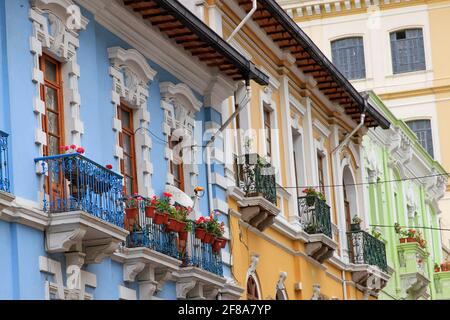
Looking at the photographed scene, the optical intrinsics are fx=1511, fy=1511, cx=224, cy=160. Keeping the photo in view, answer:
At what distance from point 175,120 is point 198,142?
0.98 m

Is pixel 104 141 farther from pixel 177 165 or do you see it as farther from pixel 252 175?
pixel 252 175

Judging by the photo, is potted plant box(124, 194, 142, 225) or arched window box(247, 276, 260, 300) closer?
potted plant box(124, 194, 142, 225)

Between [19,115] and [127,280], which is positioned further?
[127,280]

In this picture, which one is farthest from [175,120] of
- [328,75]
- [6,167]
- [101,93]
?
[328,75]

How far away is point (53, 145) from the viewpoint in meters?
19.8

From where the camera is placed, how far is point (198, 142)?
1006 inches

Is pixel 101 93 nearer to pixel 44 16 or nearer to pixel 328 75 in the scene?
pixel 44 16

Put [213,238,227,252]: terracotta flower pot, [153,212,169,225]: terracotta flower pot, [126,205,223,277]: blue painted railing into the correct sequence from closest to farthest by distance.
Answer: [126,205,223,277]: blue painted railing
[153,212,169,225]: terracotta flower pot
[213,238,227,252]: terracotta flower pot

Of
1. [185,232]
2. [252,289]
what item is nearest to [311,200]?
[252,289]

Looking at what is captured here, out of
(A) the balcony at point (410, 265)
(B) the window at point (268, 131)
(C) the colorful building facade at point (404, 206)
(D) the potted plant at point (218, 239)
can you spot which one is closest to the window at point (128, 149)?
(D) the potted plant at point (218, 239)

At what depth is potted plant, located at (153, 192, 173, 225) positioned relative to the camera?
22.0 meters

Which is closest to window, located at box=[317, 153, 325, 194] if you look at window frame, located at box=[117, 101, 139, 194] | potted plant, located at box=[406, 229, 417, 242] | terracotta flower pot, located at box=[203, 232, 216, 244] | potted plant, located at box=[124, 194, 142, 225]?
potted plant, located at box=[406, 229, 417, 242]

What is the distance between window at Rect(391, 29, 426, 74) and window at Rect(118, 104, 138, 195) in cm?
3284

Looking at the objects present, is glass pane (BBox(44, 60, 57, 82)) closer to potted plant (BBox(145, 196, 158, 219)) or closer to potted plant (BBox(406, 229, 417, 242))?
potted plant (BBox(145, 196, 158, 219))
